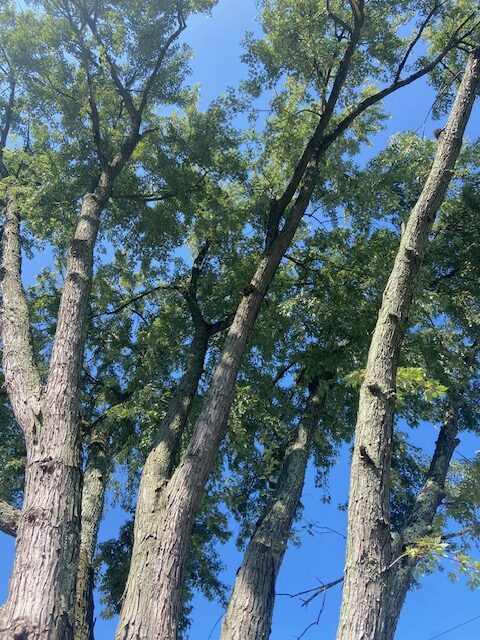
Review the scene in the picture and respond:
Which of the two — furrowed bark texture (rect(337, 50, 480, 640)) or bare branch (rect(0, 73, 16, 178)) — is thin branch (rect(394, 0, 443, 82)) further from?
bare branch (rect(0, 73, 16, 178))

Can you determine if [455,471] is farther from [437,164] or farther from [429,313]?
[437,164]

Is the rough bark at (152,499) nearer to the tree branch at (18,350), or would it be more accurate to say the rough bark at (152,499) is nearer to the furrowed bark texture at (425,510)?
the tree branch at (18,350)

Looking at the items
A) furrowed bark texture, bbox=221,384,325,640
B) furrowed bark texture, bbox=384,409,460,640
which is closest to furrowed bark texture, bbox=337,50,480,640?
furrowed bark texture, bbox=221,384,325,640

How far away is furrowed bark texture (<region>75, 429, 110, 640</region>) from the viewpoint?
21.4 ft

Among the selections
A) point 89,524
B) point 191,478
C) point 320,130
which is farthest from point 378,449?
point 89,524

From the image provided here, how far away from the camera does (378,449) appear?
3.67 meters

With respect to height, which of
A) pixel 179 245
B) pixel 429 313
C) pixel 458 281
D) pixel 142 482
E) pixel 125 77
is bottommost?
pixel 142 482

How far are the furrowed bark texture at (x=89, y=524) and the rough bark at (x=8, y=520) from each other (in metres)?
0.85

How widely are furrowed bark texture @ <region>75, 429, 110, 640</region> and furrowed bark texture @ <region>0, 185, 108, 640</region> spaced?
3.59 feet

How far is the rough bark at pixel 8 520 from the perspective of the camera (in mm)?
4797

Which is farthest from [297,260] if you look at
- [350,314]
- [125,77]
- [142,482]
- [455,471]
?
[142,482]

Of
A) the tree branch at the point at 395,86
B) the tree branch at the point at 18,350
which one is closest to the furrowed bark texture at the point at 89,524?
the tree branch at the point at 18,350

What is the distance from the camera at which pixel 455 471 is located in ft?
34.5

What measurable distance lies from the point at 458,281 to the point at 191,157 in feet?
17.8
